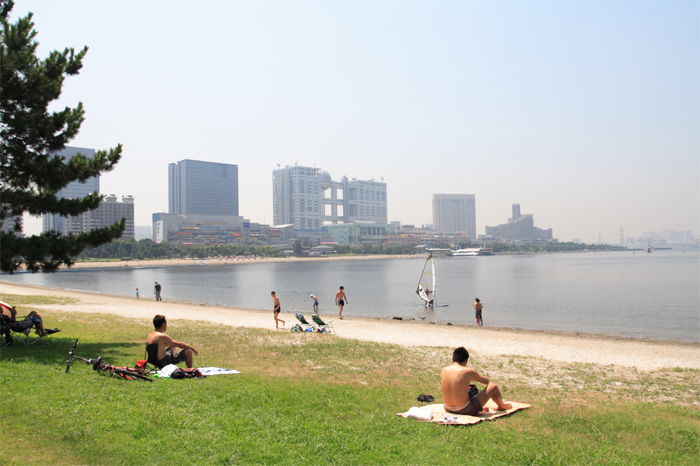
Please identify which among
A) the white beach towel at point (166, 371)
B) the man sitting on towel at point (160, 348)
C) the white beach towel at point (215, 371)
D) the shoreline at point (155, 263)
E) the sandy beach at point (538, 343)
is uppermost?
the man sitting on towel at point (160, 348)

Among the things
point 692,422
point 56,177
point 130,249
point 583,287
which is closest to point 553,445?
point 692,422

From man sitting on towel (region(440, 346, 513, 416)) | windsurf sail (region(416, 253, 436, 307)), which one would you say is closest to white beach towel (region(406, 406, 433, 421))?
man sitting on towel (region(440, 346, 513, 416))

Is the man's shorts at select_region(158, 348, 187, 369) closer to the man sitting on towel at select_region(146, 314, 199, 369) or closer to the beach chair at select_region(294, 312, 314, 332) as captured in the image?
the man sitting on towel at select_region(146, 314, 199, 369)

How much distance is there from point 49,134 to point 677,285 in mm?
67807

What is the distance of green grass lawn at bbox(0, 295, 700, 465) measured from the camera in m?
5.35

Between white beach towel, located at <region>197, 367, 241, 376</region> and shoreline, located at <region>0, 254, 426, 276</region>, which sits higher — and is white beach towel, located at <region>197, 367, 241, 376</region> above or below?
above

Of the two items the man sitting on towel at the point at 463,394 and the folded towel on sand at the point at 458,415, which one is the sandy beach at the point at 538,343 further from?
the man sitting on towel at the point at 463,394

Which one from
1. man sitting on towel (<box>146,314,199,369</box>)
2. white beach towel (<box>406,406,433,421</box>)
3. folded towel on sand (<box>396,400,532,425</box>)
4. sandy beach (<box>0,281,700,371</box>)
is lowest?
sandy beach (<box>0,281,700,371</box>)

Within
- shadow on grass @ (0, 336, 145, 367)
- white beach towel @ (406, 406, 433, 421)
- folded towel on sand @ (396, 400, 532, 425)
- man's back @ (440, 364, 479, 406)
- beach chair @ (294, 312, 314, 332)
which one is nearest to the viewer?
folded towel on sand @ (396, 400, 532, 425)

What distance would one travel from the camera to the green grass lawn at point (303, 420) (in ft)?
17.6

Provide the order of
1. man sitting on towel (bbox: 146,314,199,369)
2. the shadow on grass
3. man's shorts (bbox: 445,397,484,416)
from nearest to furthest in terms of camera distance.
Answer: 1. man's shorts (bbox: 445,397,484,416)
2. man sitting on towel (bbox: 146,314,199,369)
3. the shadow on grass

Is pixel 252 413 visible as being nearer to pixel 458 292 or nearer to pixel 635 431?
pixel 635 431

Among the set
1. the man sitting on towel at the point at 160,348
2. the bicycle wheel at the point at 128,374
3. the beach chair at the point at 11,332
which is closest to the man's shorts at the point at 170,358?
the man sitting on towel at the point at 160,348

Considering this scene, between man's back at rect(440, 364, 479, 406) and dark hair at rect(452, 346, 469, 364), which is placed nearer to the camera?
man's back at rect(440, 364, 479, 406)
